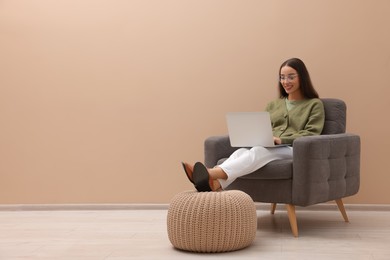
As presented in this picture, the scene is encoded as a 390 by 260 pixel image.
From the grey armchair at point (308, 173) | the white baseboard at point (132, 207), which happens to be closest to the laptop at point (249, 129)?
the grey armchair at point (308, 173)

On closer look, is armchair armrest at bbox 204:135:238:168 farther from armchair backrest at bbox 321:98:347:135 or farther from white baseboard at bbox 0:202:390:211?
white baseboard at bbox 0:202:390:211

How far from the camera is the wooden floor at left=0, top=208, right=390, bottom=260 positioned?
301 cm

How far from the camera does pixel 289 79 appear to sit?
397 centimetres

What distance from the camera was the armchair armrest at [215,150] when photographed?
152 inches

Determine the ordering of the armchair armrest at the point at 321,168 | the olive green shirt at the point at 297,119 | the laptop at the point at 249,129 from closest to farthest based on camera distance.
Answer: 1. the armchair armrest at the point at 321,168
2. the laptop at the point at 249,129
3. the olive green shirt at the point at 297,119

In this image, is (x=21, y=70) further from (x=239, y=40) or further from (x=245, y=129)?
(x=245, y=129)

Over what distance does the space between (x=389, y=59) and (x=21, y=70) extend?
2.80 m

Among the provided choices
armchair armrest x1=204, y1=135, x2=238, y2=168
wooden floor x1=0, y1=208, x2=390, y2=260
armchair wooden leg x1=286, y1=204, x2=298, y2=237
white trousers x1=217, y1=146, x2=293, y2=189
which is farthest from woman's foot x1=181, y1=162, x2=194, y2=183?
armchair wooden leg x1=286, y1=204, x2=298, y2=237

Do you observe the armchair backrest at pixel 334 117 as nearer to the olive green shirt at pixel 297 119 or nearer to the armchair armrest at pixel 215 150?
the olive green shirt at pixel 297 119

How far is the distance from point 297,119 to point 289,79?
28cm

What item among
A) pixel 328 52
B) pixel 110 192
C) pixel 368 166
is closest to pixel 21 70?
pixel 110 192

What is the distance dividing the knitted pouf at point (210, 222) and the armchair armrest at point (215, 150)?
2.52ft

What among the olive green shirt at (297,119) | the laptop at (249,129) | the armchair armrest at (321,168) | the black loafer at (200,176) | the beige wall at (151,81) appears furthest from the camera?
the beige wall at (151,81)

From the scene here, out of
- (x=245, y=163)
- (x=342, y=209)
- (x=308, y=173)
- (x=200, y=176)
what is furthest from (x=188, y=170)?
(x=342, y=209)
